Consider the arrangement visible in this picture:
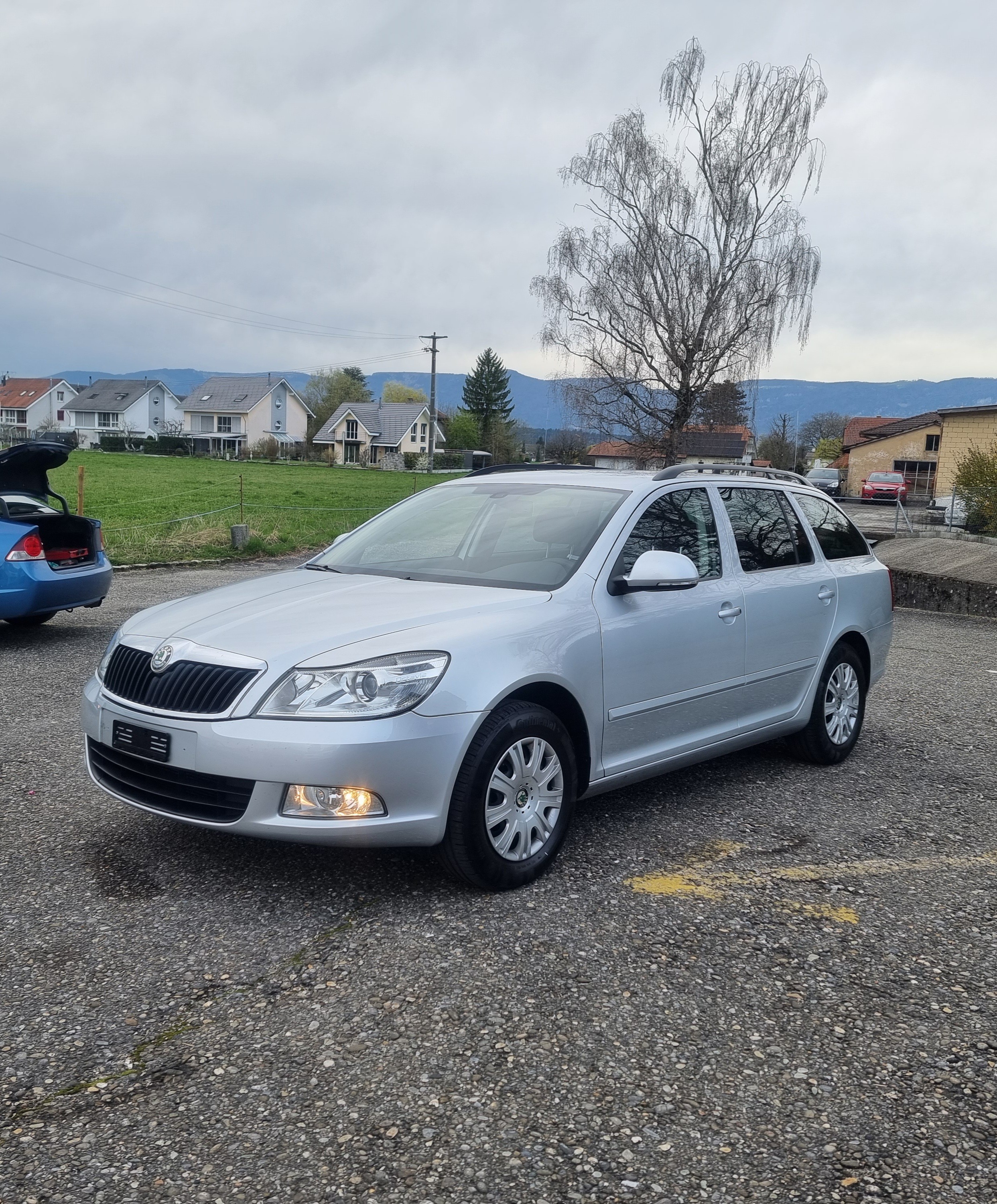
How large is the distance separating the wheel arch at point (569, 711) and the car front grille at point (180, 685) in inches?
39.4

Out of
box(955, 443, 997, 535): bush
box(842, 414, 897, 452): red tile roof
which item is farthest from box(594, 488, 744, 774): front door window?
box(842, 414, 897, 452): red tile roof

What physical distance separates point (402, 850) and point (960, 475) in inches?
885

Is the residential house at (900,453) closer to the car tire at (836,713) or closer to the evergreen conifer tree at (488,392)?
the evergreen conifer tree at (488,392)

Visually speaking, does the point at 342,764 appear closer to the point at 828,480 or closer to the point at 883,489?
the point at 883,489

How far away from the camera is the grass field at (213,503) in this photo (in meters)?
17.9

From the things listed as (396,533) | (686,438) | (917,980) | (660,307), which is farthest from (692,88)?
(917,980)

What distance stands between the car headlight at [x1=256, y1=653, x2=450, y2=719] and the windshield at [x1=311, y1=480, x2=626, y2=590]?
0.89m

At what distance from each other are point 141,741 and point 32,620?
6506 mm

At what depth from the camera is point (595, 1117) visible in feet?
8.95

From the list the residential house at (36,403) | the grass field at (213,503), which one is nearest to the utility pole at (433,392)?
the grass field at (213,503)

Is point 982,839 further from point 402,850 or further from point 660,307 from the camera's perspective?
point 660,307

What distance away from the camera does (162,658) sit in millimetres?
4020

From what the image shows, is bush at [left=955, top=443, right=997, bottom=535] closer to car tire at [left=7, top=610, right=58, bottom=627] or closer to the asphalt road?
car tire at [left=7, top=610, right=58, bottom=627]

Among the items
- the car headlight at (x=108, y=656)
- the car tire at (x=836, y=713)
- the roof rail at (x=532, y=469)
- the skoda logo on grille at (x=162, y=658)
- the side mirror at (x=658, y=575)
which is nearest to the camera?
the skoda logo on grille at (x=162, y=658)
